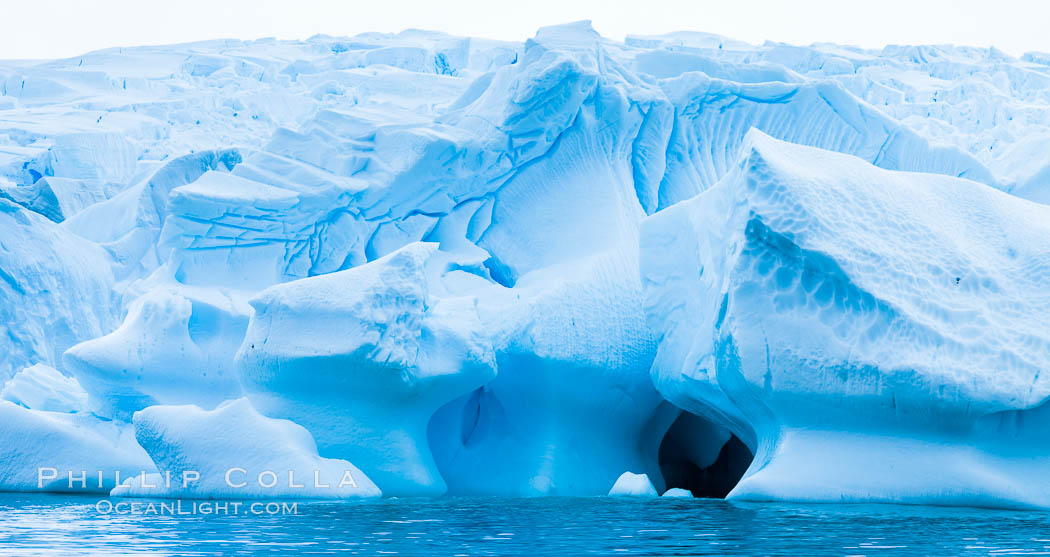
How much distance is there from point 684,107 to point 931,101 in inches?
236

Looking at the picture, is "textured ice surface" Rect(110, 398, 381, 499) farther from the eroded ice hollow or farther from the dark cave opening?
the dark cave opening

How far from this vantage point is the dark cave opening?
1073cm

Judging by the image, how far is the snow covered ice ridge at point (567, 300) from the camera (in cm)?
744

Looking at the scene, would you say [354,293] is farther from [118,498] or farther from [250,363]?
[118,498]

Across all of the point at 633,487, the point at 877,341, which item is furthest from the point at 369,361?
the point at 877,341

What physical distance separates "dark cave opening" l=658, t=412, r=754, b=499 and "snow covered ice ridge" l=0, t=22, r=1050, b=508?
27mm

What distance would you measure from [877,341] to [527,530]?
9.21 feet

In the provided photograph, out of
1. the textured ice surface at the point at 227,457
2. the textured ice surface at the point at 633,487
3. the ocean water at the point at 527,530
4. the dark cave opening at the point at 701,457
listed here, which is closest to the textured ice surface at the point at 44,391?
the textured ice surface at the point at 227,457

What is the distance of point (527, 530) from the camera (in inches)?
223

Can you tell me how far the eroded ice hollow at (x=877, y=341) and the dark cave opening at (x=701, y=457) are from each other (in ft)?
8.45

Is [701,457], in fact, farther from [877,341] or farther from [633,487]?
[877,341]

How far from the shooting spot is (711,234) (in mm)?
8570

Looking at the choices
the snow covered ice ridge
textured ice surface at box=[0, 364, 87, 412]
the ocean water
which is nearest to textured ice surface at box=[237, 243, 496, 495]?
the snow covered ice ridge

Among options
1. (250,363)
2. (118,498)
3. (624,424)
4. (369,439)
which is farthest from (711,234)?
(118,498)
